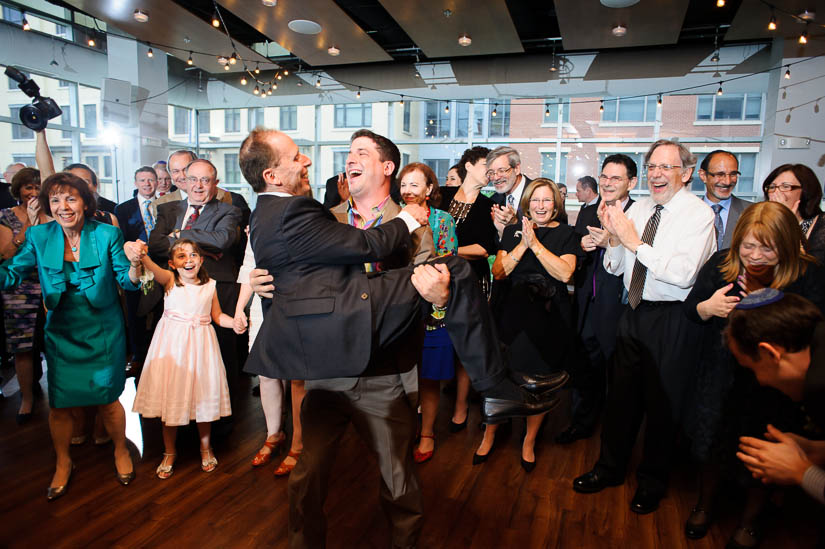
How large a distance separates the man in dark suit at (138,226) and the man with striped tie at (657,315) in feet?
11.4

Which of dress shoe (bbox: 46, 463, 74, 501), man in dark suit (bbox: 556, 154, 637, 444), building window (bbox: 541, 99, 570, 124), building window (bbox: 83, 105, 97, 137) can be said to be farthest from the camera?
building window (bbox: 83, 105, 97, 137)

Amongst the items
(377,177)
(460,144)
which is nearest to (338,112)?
(460,144)

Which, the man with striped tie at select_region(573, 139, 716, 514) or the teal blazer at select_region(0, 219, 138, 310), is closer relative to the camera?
the man with striped tie at select_region(573, 139, 716, 514)

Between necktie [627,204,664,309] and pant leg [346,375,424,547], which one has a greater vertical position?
necktie [627,204,664,309]

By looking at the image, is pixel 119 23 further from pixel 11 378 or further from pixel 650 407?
pixel 650 407

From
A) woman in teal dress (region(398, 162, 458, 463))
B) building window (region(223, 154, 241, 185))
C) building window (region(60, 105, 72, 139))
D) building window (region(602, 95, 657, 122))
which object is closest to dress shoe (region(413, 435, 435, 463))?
woman in teal dress (region(398, 162, 458, 463))

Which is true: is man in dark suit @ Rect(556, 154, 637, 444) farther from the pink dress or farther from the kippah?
the pink dress

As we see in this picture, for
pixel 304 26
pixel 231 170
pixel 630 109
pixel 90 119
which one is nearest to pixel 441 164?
pixel 630 109

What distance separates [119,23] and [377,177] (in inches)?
293

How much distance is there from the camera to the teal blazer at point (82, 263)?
239 cm

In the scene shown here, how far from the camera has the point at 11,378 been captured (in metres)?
4.13

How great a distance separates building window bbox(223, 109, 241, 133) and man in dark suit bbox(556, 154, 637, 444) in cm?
933

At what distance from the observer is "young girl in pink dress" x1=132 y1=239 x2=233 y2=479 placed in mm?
2615

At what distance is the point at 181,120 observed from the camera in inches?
420
